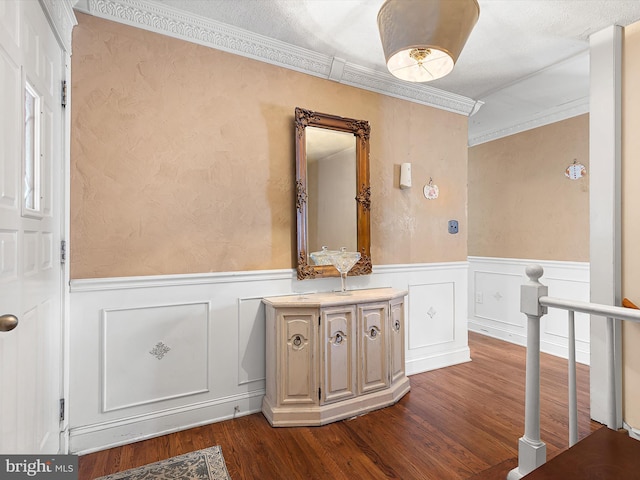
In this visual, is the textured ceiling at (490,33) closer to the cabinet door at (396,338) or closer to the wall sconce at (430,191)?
the wall sconce at (430,191)

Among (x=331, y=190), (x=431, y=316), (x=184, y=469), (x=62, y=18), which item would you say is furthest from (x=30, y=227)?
(x=431, y=316)

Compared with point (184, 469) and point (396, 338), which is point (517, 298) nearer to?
point (396, 338)

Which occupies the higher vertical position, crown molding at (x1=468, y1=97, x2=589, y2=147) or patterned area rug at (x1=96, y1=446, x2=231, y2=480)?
crown molding at (x1=468, y1=97, x2=589, y2=147)

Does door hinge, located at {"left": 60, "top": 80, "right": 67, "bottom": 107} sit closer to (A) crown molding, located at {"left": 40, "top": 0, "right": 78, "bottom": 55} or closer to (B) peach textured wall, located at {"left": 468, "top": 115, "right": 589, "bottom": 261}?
(A) crown molding, located at {"left": 40, "top": 0, "right": 78, "bottom": 55}

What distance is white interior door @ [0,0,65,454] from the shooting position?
115cm

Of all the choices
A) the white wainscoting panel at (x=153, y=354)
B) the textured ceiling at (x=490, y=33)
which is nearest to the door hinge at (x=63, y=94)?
the textured ceiling at (x=490, y=33)

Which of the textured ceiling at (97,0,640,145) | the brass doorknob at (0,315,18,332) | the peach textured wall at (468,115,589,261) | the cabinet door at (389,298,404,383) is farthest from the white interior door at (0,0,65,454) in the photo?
the peach textured wall at (468,115,589,261)

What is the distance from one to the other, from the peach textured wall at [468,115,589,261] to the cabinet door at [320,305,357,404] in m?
2.76

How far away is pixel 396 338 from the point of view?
2654 mm

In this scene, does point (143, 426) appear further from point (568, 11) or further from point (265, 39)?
point (568, 11)

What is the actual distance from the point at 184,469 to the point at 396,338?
5.31 ft

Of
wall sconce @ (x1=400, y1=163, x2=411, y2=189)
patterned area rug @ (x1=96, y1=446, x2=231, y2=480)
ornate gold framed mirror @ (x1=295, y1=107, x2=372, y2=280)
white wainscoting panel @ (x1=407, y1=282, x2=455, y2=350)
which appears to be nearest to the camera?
patterned area rug @ (x1=96, y1=446, x2=231, y2=480)

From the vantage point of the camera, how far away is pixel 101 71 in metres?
2.03

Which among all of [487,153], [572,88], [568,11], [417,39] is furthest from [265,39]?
[487,153]
